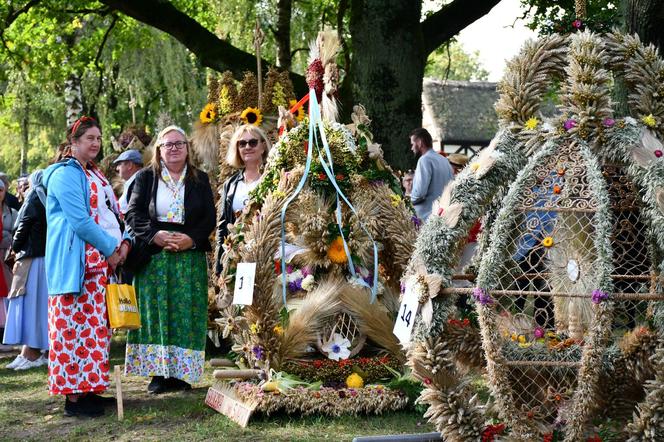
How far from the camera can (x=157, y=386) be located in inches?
283

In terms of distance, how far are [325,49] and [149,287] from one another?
211 cm

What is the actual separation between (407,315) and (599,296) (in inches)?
34.5

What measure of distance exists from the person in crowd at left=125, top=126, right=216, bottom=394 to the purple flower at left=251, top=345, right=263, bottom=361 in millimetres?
1013

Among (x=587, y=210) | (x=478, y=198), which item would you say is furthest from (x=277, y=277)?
(x=587, y=210)

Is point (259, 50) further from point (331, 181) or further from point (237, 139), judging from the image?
point (331, 181)

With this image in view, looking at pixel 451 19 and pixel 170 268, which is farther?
pixel 451 19

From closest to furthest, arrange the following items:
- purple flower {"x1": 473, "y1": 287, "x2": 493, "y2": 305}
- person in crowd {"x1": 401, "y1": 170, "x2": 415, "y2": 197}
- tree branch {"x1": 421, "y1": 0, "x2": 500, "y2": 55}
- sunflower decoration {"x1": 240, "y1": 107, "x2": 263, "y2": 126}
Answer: purple flower {"x1": 473, "y1": 287, "x2": 493, "y2": 305}
sunflower decoration {"x1": 240, "y1": 107, "x2": 263, "y2": 126}
person in crowd {"x1": 401, "y1": 170, "x2": 415, "y2": 197}
tree branch {"x1": 421, "y1": 0, "x2": 500, "y2": 55}

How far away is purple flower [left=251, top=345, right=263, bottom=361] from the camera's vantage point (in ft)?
20.4

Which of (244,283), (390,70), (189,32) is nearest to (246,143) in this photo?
(244,283)

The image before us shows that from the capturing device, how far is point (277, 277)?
21.3 feet

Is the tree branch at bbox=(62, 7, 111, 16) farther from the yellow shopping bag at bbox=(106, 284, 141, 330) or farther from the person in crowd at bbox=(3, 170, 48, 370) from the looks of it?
the yellow shopping bag at bbox=(106, 284, 141, 330)

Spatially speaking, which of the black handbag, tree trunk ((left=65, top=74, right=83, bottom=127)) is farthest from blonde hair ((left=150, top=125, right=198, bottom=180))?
tree trunk ((left=65, top=74, right=83, bottom=127))

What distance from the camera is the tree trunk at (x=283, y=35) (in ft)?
49.3

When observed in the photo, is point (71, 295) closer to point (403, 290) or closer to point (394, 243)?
point (394, 243)
